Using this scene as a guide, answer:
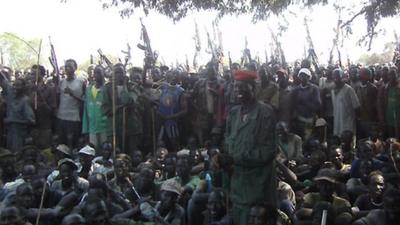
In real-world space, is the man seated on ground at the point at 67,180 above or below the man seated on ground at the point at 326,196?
above

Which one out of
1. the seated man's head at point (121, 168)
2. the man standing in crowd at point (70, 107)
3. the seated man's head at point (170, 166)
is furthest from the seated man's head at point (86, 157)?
the man standing in crowd at point (70, 107)

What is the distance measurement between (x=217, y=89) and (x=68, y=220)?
14.7 ft

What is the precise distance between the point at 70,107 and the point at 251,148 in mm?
5296

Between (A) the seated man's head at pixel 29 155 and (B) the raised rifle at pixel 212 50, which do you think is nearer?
(A) the seated man's head at pixel 29 155

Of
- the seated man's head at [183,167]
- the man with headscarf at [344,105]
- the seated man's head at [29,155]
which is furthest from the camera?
the man with headscarf at [344,105]

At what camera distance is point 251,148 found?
538cm

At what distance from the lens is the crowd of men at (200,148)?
562cm

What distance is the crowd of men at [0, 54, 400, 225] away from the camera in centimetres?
562

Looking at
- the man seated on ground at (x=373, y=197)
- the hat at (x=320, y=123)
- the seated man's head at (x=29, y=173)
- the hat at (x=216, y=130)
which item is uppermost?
the hat at (x=320, y=123)

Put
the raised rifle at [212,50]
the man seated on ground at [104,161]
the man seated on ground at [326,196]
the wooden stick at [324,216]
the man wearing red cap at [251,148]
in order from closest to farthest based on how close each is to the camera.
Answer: the man wearing red cap at [251,148] → the wooden stick at [324,216] → the man seated on ground at [326,196] → the man seated on ground at [104,161] → the raised rifle at [212,50]

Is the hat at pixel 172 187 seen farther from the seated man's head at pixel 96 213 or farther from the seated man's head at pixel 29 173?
the seated man's head at pixel 29 173

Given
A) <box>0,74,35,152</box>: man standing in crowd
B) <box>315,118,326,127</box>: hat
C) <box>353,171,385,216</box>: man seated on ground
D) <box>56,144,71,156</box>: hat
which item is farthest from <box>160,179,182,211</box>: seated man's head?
<box>0,74,35,152</box>: man standing in crowd

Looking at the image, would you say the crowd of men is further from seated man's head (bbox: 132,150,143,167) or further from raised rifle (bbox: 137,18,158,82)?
raised rifle (bbox: 137,18,158,82)

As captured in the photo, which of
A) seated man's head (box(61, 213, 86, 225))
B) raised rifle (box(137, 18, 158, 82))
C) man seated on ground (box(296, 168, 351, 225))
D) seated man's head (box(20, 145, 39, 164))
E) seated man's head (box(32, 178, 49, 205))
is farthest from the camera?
raised rifle (box(137, 18, 158, 82))
